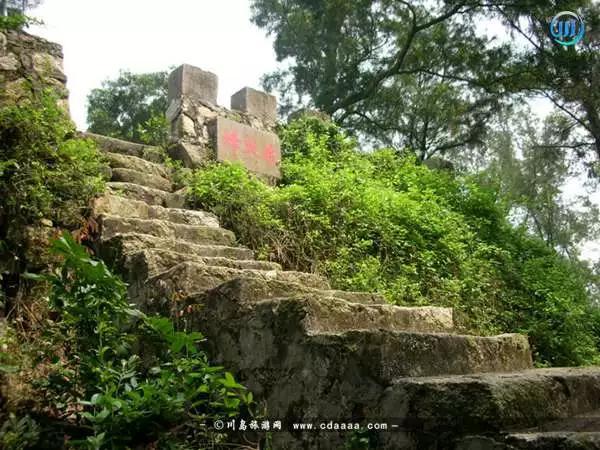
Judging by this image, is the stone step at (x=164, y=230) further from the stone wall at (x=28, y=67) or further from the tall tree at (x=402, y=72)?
the tall tree at (x=402, y=72)

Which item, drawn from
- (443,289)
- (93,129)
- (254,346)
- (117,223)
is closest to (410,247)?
(443,289)

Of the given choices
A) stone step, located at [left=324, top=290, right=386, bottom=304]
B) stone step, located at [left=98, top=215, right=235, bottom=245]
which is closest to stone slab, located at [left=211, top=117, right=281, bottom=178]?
stone step, located at [left=98, top=215, right=235, bottom=245]

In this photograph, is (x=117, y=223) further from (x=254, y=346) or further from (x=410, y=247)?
(x=410, y=247)

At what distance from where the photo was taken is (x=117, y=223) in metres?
3.88

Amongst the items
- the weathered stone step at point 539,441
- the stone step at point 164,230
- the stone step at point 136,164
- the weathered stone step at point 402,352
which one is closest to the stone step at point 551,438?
the weathered stone step at point 539,441

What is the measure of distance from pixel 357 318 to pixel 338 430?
27.1 inches

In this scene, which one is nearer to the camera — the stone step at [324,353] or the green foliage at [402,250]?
the stone step at [324,353]

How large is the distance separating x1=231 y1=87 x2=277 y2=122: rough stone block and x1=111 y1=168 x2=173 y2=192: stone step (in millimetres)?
2463

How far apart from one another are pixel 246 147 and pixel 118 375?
4.74 metres

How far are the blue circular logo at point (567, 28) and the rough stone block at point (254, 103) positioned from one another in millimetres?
5234

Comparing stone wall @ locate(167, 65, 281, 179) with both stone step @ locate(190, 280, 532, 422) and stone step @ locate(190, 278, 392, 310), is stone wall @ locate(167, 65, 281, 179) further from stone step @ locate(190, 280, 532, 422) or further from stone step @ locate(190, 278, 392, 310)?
stone step @ locate(190, 280, 532, 422)

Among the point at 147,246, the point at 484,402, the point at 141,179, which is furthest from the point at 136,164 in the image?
the point at 484,402

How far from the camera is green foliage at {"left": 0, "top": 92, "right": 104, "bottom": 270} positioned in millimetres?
3447

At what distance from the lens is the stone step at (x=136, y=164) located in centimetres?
531
